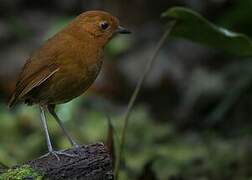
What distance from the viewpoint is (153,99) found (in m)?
9.47

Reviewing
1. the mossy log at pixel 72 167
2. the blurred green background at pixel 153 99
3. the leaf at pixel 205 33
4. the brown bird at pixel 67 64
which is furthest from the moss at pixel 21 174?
the leaf at pixel 205 33

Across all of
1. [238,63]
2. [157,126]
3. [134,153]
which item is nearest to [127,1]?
[238,63]

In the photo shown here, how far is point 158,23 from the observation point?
10.6 meters

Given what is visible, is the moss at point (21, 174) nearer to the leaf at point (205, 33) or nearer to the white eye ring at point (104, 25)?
Answer: the white eye ring at point (104, 25)

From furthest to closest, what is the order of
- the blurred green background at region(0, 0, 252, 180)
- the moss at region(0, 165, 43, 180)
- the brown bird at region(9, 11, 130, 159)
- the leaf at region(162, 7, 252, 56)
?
the blurred green background at region(0, 0, 252, 180) < the leaf at region(162, 7, 252, 56) < the brown bird at region(9, 11, 130, 159) < the moss at region(0, 165, 43, 180)

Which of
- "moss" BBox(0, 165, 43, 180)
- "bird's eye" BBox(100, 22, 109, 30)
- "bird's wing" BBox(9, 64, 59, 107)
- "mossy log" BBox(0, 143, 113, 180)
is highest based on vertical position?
"bird's eye" BBox(100, 22, 109, 30)

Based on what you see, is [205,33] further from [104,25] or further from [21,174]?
[21,174]

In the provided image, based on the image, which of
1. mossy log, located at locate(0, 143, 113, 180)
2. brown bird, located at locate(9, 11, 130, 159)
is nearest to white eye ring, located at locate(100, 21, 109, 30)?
brown bird, located at locate(9, 11, 130, 159)

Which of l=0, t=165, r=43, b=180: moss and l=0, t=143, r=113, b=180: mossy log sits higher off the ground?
l=0, t=165, r=43, b=180: moss

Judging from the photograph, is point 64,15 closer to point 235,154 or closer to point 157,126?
point 157,126

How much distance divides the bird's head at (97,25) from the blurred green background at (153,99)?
45.0 inches

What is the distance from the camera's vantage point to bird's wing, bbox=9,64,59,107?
495 centimetres

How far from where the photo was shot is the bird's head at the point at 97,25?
5188mm

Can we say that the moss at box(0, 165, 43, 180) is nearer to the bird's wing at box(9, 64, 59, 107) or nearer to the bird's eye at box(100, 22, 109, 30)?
the bird's wing at box(9, 64, 59, 107)
